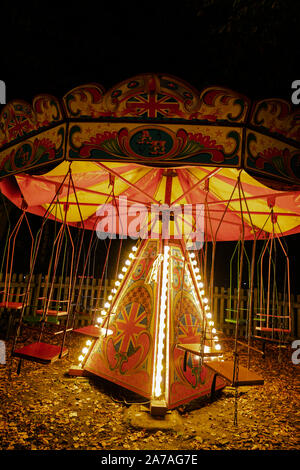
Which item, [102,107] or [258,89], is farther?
[258,89]

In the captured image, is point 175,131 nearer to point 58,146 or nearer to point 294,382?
point 58,146

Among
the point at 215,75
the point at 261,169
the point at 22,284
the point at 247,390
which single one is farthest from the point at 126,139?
the point at 22,284

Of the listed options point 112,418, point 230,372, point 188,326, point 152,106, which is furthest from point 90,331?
point 152,106

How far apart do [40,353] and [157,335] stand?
57.8 inches

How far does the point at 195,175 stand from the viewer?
429 cm

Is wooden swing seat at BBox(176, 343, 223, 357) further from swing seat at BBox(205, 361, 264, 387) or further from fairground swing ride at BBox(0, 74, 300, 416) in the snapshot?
swing seat at BBox(205, 361, 264, 387)

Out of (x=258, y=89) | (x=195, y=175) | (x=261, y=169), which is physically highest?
(x=258, y=89)

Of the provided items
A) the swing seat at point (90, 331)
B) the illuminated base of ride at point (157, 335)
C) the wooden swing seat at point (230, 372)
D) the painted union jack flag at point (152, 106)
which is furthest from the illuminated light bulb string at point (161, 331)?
the painted union jack flag at point (152, 106)

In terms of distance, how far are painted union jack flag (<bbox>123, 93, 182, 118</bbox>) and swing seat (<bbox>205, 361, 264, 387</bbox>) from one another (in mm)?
2371

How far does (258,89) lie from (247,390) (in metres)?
5.88

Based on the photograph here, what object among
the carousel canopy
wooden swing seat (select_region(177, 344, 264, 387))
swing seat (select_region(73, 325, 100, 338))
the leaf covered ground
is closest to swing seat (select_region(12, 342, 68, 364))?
swing seat (select_region(73, 325, 100, 338))

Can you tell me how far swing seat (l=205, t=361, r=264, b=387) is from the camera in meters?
2.51

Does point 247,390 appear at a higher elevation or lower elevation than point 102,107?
lower
